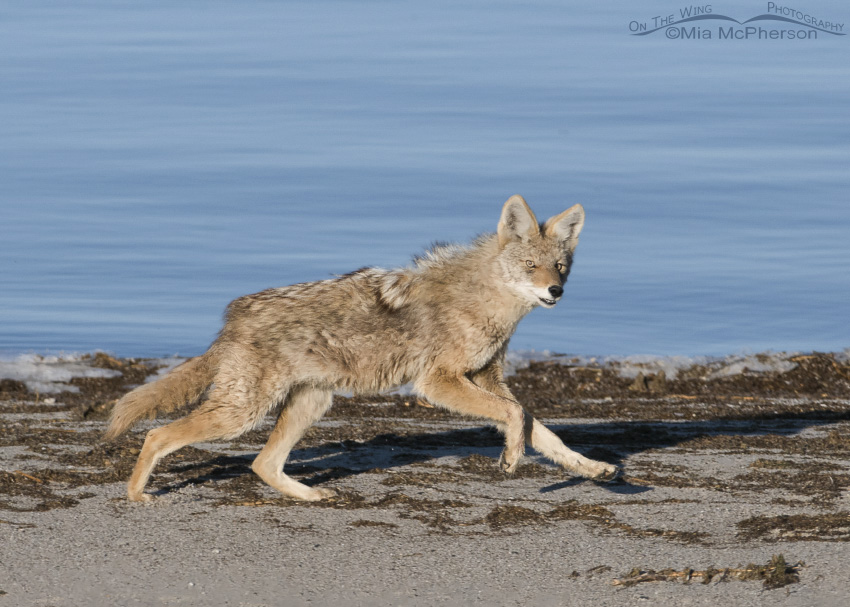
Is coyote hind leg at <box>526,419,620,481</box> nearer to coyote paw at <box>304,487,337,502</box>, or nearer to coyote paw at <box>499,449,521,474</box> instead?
coyote paw at <box>499,449,521,474</box>

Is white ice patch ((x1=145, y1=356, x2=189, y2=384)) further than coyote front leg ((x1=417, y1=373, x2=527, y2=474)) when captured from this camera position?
Yes

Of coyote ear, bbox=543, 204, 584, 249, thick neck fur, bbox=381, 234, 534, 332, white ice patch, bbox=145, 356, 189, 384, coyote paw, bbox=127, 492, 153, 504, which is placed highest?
coyote ear, bbox=543, 204, 584, 249

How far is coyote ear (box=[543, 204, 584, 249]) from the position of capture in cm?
839

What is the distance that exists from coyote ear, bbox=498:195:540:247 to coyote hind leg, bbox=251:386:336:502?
5.84 ft

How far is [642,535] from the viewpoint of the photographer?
6570mm

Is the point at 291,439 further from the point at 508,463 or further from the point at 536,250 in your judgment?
the point at 536,250

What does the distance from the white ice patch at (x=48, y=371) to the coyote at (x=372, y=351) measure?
5832 mm

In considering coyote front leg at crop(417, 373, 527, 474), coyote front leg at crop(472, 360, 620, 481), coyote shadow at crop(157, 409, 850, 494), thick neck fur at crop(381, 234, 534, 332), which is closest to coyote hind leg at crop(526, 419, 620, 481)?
coyote front leg at crop(472, 360, 620, 481)

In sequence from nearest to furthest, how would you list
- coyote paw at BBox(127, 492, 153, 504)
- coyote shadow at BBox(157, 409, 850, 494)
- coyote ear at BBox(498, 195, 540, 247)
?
coyote paw at BBox(127, 492, 153, 504) < coyote shadow at BBox(157, 409, 850, 494) < coyote ear at BBox(498, 195, 540, 247)

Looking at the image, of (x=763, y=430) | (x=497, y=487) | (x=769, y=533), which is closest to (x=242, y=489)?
(x=497, y=487)

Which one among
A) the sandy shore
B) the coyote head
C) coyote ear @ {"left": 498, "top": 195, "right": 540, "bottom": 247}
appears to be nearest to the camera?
the sandy shore

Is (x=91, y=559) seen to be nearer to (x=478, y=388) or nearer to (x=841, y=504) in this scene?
(x=478, y=388)

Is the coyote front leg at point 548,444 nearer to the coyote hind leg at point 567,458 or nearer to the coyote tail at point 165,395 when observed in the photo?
the coyote hind leg at point 567,458

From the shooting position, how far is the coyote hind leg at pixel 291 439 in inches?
297
